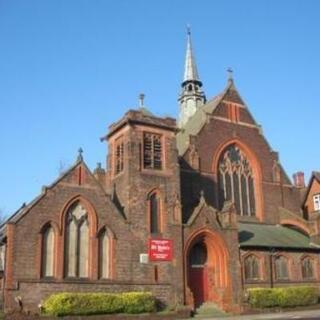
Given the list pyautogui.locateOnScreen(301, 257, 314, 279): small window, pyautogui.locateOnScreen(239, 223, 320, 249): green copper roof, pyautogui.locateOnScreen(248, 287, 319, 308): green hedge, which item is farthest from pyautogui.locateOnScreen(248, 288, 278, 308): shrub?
pyautogui.locateOnScreen(301, 257, 314, 279): small window

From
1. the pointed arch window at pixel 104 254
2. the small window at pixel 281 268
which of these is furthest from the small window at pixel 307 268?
the pointed arch window at pixel 104 254

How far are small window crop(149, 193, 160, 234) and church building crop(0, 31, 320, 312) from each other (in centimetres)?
7

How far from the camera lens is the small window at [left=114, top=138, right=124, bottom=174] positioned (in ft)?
122

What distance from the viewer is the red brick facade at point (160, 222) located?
30.4 meters

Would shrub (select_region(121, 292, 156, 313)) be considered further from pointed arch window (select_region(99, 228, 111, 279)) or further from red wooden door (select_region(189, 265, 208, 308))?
red wooden door (select_region(189, 265, 208, 308))

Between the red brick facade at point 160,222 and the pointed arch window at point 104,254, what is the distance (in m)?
0.17

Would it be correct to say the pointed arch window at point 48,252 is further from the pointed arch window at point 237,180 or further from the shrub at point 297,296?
the pointed arch window at point 237,180

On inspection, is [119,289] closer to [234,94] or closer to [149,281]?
[149,281]

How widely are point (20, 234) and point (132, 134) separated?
1053cm

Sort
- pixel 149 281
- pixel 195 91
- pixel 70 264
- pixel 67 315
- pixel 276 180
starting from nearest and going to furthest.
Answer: pixel 67 315 → pixel 70 264 → pixel 149 281 → pixel 276 180 → pixel 195 91

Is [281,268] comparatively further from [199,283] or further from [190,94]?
[190,94]

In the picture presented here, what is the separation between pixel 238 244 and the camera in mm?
37312

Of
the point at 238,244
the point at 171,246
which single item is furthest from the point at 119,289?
the point at 238,244

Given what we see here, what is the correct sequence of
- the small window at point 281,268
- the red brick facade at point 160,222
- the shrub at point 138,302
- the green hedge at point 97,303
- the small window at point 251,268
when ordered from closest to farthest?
the green hedge at point 97,303, the red brick facade at point 160,222, the shrub at point 138,302, the small window at point 251,268, the small window at point 281,268
